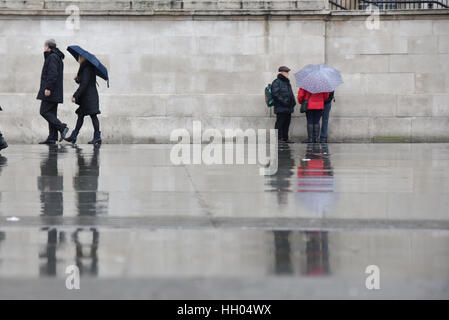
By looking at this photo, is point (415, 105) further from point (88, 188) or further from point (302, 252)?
point (302, 252)

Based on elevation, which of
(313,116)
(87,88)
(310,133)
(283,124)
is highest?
(87,88)

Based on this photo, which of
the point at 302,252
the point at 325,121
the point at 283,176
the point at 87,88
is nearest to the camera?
the point at 302,252

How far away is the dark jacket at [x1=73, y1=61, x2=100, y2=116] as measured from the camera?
51.2 ft

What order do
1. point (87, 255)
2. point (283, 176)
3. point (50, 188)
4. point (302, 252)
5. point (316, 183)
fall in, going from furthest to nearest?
point (283, 176) → point (316, 183) → point (50, 188) → point (302, 252) → point (87, 255)

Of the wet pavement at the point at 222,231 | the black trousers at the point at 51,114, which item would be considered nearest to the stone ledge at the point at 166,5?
the black trousers at the point at 51,114

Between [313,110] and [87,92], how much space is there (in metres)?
4.79

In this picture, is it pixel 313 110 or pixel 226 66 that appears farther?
pixel 226 66

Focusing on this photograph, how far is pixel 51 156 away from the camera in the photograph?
1323 centimetres

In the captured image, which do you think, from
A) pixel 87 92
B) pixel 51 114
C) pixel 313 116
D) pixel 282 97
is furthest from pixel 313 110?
pixel 51 114

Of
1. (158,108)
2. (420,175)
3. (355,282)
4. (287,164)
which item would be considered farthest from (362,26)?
(355,282)

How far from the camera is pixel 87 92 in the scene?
51.4 feet

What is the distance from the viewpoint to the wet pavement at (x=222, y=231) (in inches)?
187

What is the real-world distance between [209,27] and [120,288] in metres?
13.7

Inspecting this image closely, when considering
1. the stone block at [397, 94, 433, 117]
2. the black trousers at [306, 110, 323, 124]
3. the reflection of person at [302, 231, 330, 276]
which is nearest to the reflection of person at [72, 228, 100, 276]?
the reflection of person at [302, 231, 330, 276]
